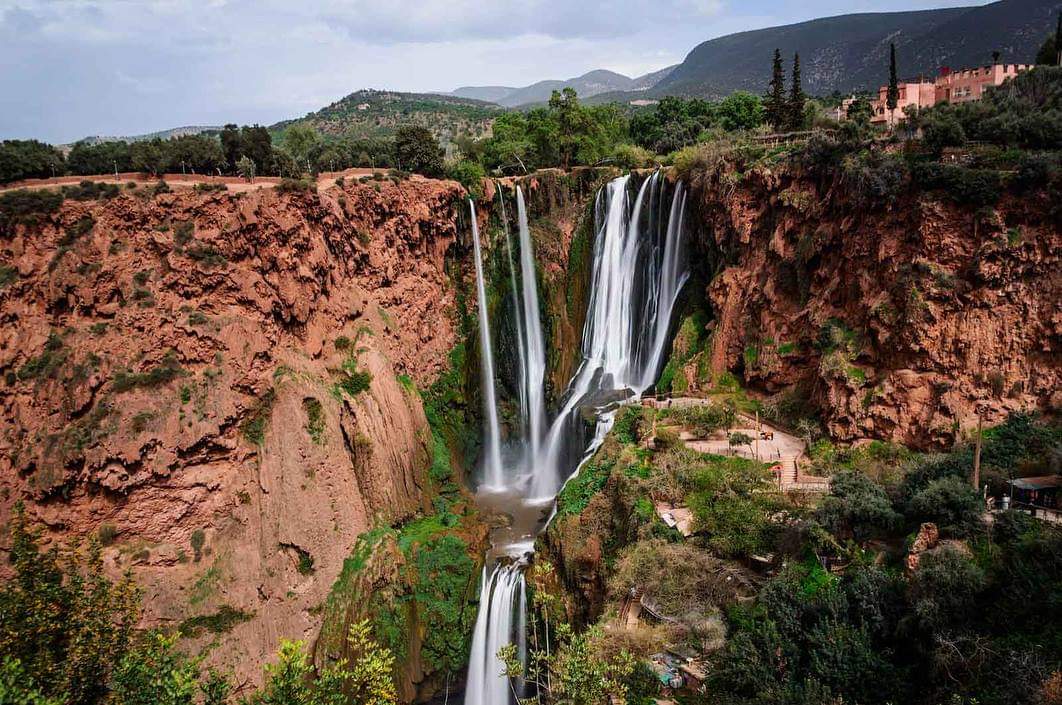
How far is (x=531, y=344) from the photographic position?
34219mm

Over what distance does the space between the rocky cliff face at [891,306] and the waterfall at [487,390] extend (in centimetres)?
1167

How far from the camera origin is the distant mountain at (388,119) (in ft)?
315

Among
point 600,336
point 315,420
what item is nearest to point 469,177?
point 600,336

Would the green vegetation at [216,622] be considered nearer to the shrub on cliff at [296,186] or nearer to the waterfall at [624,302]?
the waterfall at [624,302]

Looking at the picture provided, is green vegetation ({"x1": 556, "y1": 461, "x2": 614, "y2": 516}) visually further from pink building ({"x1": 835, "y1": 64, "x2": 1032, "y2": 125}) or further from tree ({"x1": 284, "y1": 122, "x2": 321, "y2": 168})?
tree ({"x1": 284, "y1": 122, "x2": 321, "y2": 168})

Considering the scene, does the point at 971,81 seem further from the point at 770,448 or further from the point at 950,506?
the point at 950,506

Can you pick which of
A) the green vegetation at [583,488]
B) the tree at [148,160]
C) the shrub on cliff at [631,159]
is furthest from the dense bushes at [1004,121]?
the tree at [148,160]

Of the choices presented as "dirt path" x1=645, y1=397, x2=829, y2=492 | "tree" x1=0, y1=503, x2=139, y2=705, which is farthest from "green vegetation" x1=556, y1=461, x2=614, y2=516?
"tree" x1=0, y1=503, x2=139, y2=705

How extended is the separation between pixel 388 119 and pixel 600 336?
8526 centimetres

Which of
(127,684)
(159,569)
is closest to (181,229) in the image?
(159,569)

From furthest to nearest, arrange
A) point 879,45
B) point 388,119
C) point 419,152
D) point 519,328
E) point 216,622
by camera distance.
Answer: point 879,45 → point 388,119 → point 419,152 → point 519,328 → point 216,622

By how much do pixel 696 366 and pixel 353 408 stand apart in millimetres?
15297

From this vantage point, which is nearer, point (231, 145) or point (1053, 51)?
point (231, 145)

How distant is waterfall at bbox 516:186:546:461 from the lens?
3262 centimetres
